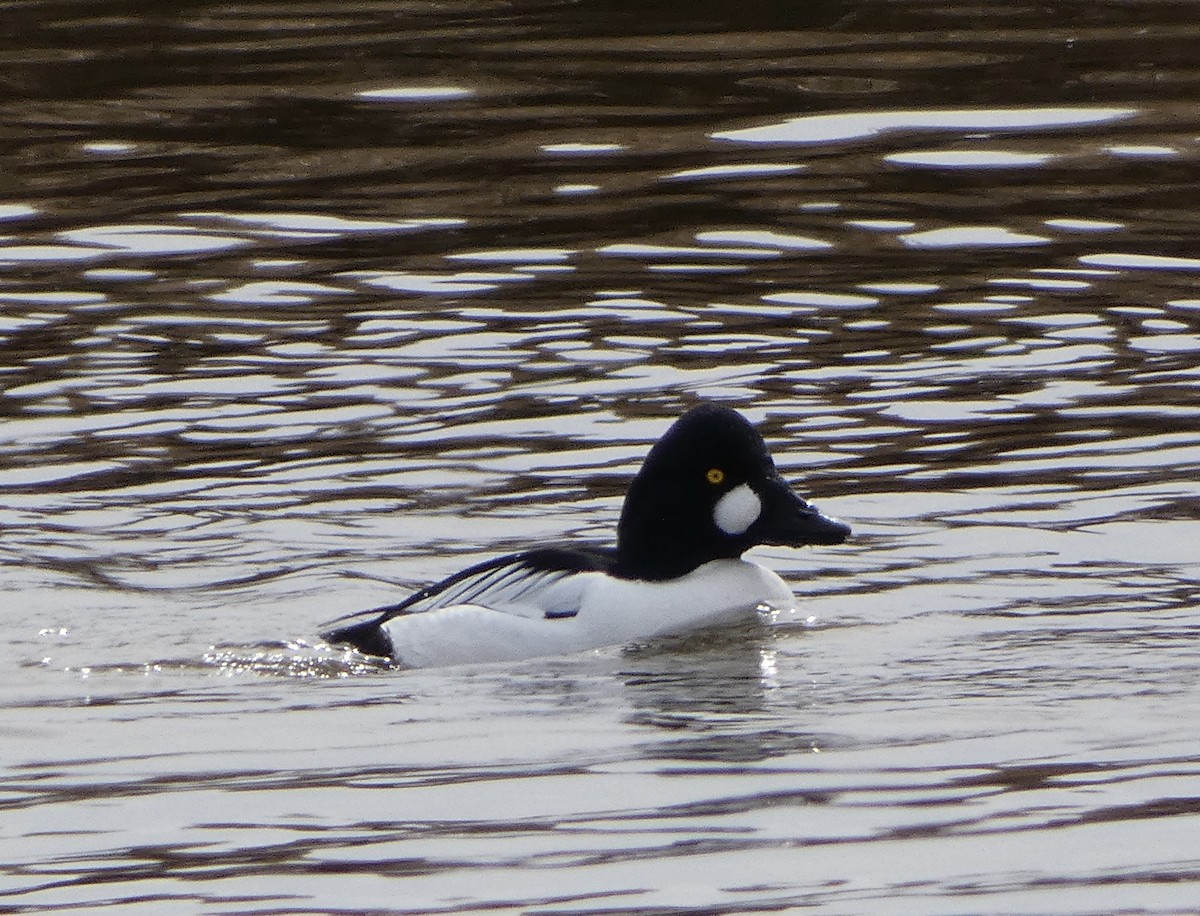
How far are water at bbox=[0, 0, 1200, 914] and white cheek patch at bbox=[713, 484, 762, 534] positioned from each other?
0.39 meters

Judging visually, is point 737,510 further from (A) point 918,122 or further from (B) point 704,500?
(A) point 918,122

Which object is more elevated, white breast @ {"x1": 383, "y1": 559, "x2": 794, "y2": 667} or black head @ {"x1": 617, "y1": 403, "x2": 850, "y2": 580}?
black head @ {"x1": 617, "y1": 403, "x2": 850, "y2": 580}

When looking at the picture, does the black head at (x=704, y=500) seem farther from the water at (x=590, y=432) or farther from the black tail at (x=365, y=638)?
the black tail at (x=365, y=638)

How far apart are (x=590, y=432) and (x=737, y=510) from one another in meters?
2.01

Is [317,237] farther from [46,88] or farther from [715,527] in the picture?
[715,527]

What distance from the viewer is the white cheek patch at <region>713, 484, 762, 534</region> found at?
9258 mm

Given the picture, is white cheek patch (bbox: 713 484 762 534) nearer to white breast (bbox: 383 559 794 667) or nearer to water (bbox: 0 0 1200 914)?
white breast (bbox: 383 559 794 667)

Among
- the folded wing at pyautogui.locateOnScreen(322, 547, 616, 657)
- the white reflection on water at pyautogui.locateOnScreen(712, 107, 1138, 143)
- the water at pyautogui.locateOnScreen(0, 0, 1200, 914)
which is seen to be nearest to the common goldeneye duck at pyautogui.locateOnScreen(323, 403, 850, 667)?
the folded wing at pyautogui.locateOnScreen(322, 547, 616, 657)

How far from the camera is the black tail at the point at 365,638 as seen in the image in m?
8.84

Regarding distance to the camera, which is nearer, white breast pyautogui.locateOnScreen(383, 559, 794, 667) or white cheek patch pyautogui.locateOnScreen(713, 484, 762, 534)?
white breast pyautogui.locateOnScreen(383, 559, 794, 667)

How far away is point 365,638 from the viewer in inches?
350

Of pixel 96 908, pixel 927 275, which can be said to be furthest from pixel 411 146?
pixel 96 908

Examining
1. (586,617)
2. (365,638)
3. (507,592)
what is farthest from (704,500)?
(365,638)

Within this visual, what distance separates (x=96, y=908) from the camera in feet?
18.6
